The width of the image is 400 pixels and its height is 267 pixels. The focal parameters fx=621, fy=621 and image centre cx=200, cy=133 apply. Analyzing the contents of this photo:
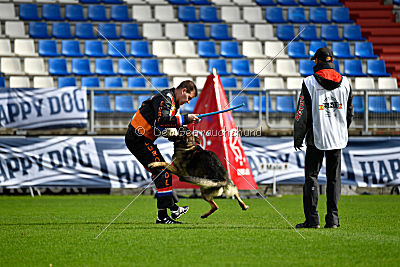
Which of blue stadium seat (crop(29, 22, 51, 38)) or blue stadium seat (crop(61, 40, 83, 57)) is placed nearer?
blue stadium seat (crop(61, 40, 83, 57))

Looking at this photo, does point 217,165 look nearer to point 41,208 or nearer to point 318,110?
point 318,110

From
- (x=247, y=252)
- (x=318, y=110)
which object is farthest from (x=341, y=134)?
(x=247, y=252)

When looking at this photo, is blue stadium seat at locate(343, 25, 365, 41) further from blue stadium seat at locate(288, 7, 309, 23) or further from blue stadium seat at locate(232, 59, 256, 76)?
blue stadium seat at locate(232, 59, 256, 76)

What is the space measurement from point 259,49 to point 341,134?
1349 cm

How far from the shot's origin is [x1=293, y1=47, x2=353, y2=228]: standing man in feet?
23.6

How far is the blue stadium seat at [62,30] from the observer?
66.3 feet

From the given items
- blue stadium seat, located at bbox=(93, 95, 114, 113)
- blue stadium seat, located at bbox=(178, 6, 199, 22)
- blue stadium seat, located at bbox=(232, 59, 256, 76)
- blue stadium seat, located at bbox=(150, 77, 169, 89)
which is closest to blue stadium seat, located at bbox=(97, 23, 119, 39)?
blue stadium seat, located at bbox=(178, 6, 199, 22)

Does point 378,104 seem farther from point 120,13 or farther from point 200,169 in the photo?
point 120,13

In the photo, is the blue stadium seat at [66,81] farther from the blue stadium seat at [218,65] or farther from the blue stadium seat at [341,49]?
the blue stadium seat at [341,49]

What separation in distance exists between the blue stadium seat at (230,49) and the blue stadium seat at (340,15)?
416 cm

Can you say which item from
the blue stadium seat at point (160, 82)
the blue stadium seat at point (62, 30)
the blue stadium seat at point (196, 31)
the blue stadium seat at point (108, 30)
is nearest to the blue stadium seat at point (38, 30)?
the blue stadium seat at point (62, 30)

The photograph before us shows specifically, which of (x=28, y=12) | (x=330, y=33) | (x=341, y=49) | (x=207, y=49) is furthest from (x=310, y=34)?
(x=28, y=12)

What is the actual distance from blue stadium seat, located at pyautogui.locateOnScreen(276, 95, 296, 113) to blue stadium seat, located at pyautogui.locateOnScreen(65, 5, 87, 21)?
849 cm

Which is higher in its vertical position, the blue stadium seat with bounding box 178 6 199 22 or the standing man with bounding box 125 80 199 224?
the blue stadium seat with bounding box 178 6 199 22
